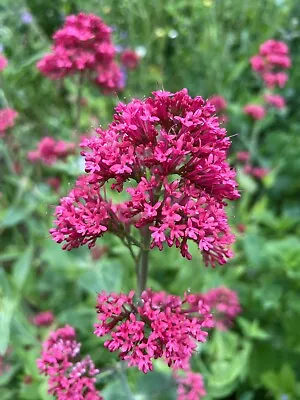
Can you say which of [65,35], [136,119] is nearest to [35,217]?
[65,35]

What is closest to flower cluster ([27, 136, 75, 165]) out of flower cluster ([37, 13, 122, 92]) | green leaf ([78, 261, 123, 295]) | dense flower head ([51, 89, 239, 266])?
flower cluster ([37, 13, 122, 92])

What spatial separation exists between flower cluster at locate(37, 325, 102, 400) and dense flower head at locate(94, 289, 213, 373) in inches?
8.6

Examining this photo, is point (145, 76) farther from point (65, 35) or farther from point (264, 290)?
point (264, 290)

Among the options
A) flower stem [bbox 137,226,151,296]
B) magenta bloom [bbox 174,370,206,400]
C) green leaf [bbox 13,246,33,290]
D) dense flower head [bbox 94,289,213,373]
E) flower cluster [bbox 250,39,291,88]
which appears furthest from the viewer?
flower cluster [bbox 250,39,291,88]

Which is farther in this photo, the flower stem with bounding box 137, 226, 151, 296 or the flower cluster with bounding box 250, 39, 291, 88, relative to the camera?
the flower cluster with bounding box 250, 39, 291, 88

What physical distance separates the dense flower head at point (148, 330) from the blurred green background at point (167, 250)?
447 millimetres

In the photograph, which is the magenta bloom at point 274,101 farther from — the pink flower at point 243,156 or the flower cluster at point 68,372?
the flower cluster at point 68,372

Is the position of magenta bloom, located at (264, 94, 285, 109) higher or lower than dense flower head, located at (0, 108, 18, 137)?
higher

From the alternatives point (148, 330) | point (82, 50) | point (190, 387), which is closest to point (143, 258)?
point (148, 330)

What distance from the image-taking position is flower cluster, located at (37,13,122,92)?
238 cm

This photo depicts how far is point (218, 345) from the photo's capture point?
2480mm

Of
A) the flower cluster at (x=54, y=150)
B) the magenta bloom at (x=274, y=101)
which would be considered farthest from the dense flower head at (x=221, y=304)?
the magenta bloom at (x=274, y=101)

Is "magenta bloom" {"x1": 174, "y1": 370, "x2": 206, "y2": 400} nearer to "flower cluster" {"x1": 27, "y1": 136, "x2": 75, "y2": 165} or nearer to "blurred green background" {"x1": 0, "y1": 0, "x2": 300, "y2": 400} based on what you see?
"blurred green background" {"x1": 0, "y1": 0, "x2": 300, "y2": 400}

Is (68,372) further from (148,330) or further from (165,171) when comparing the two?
(165,171)
